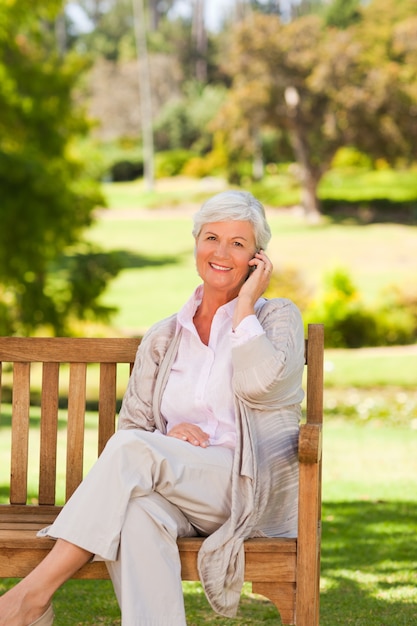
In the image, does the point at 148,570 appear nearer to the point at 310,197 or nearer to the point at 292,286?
the point at 292,286

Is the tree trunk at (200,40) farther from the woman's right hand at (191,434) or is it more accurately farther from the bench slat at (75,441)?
the woman's right hand at (191,434)

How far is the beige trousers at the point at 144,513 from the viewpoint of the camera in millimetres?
2801

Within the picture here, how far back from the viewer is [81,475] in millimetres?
3486

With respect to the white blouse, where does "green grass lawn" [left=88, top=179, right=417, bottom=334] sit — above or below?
above

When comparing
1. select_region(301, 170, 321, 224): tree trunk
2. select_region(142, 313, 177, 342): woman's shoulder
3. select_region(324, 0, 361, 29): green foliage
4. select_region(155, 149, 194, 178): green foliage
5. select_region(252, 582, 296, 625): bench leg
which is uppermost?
select_region(324, 0, 361, 29): green foliage

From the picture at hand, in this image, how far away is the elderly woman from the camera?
282 centimetres

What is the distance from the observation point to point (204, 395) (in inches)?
127

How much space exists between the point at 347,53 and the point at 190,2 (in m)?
19.8

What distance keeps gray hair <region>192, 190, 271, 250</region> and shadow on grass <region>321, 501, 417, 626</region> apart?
157 cm

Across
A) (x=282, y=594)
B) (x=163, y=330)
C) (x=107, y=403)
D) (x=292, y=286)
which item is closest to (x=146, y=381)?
(x=163, y=330)

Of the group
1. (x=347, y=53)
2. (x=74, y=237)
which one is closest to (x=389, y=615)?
(x=74, y=237)

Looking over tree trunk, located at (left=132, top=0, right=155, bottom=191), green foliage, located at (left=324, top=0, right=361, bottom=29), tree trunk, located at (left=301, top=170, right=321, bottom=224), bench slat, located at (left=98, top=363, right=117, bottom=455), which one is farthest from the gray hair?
green foliage, located at (left=324, top=0, right=361, bottom=29)

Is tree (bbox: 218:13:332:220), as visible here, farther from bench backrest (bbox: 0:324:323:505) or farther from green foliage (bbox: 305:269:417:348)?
bench backrest (bbox: 0:324:323:505)

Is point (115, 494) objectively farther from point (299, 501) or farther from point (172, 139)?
point (172, 139)
